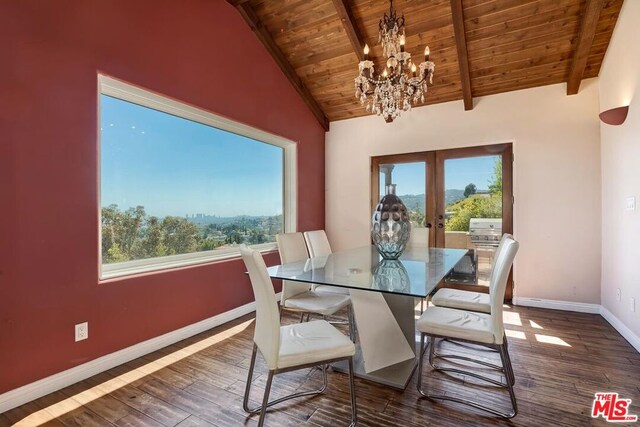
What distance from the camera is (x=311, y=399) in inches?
74.9

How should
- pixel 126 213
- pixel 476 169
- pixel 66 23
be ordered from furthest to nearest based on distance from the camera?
1. pixel 476 169
2. pixel 126 213
3. pixel 66 23

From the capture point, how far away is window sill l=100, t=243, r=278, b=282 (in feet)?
7.98

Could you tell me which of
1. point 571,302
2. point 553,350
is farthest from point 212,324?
point 571,302

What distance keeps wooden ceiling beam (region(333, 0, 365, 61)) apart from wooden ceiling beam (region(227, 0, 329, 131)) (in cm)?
98

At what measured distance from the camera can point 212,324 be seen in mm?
3104

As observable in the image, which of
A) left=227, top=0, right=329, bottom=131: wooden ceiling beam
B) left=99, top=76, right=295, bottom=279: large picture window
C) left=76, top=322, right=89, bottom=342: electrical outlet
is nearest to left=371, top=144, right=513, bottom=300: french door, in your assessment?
left=227, top=0, right=329, bottom=131: wooden ceiling beam

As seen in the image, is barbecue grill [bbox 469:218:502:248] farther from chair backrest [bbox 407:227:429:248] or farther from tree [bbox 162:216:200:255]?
tree [bbox 162:216:200:255]

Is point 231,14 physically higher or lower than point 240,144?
higher

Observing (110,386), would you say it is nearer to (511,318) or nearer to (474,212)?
(511,318)

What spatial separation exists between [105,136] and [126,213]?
627mm

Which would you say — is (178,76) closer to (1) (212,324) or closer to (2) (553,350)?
(1) (212,324)

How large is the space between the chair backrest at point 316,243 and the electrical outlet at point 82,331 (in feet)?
5.99

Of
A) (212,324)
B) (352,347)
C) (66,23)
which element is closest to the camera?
(352,347)

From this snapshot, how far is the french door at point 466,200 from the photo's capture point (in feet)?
13.0
